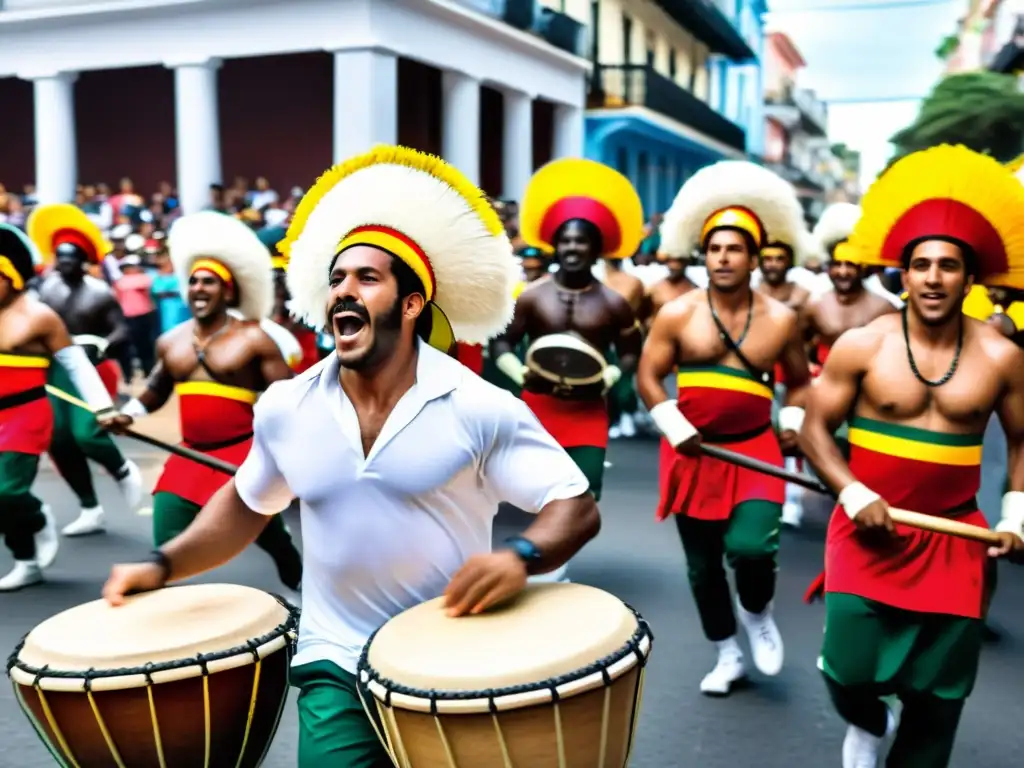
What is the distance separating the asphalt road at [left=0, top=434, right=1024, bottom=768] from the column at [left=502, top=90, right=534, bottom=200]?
583 inches

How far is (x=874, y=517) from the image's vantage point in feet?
11.3

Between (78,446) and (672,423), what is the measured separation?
4273 millimetres

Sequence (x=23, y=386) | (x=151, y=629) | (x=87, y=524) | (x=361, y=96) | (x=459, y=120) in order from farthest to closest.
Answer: (x=459, y=120), (x=361, y=96), (x=87, y=524), (x=23, y=386), (x=151, y=629)

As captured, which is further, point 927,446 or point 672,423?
point 672,423

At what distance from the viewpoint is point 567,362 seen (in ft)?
20.0

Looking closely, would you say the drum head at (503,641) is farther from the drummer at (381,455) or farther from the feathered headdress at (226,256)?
the feathered headdress at (226,256)

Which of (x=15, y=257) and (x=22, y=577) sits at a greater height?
(x=15, y=257)

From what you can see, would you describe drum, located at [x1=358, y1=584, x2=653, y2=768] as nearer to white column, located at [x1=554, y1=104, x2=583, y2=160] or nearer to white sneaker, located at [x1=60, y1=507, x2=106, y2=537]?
white sneaker, located at [x1=60, y1=507, x2=106, y2=537]

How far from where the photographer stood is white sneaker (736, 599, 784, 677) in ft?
16.1

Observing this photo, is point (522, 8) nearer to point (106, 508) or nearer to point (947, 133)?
point (947, 133)

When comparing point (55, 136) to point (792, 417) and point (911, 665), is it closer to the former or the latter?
point (792, 417)

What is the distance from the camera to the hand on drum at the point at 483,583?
8.02 feet

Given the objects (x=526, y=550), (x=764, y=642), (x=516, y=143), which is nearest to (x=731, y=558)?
(x=764, y=642)

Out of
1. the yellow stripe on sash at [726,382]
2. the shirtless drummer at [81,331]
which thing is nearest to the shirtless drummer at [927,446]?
the yellow stripe on sash at [726,382]
